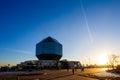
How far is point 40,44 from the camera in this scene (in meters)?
168

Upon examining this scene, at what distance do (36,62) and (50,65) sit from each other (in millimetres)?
12638

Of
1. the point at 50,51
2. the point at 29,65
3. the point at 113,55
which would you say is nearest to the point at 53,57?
the point at 50,51

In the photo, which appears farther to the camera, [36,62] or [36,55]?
[36,55]

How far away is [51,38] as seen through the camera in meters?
172

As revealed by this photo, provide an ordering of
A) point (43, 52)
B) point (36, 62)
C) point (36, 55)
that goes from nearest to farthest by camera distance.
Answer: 1. point (36, 62)
2. point (43, 52)
3. point (36, 55)

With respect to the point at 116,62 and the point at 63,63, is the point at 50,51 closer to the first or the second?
the point at 63,63

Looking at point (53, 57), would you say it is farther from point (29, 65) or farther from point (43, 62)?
point (29, 65)

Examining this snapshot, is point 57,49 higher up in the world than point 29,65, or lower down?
higher up

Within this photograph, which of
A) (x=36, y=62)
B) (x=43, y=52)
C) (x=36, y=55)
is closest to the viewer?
Answer: (x=36, y=62)

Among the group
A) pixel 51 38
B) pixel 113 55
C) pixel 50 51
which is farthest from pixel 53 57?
pixel 113 55

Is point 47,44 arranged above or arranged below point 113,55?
above

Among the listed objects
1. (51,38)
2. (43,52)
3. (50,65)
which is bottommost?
(50,65)

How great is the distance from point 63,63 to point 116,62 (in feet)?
193

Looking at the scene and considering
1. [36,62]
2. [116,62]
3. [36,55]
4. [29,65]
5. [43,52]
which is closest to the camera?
[116,62]
